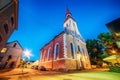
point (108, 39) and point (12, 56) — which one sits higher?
point (108, 39)

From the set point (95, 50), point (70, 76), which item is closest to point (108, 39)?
point (95, 50)

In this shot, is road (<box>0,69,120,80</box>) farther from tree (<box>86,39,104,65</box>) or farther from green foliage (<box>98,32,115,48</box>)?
tree (<box>86,39,104,65</box>)

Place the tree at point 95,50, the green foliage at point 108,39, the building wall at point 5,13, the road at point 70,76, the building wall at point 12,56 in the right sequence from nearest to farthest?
the road at point 70,76 < the building wall at point 5,13 < the building wall at point 12,56 < the green foliage at point 108,39 < the tree at point 95,50

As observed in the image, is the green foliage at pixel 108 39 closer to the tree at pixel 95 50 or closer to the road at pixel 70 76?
the tree at pixel 95 50

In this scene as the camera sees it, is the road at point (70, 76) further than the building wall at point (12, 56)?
No

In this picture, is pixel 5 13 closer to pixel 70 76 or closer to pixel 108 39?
pixel 70 76

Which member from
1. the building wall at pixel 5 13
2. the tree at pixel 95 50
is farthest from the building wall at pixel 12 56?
the tree at pixel 95 50

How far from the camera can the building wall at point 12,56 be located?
30250 millimetres

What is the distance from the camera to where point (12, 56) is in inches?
1281

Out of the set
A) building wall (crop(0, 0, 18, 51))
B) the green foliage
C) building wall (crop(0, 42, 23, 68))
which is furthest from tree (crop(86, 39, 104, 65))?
building wall (crop(0, 0, 18, 51))

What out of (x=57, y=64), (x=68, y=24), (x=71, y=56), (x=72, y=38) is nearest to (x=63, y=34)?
(x=72, y=38)

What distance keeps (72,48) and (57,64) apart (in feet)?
18.0

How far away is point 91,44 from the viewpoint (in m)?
43.6

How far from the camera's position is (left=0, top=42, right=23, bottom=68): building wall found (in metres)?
30.2
